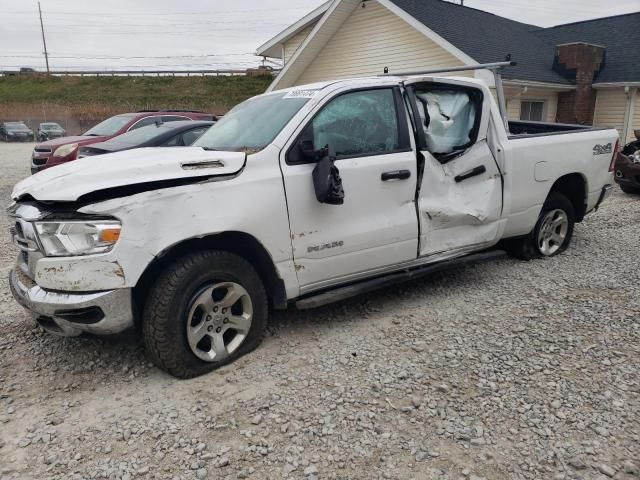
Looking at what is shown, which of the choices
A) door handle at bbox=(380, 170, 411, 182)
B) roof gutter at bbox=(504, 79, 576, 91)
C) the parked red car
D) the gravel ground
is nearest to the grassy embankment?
roof gutter at bbox=(504, 79, 576, 91)

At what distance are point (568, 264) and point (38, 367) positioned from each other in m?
5.03

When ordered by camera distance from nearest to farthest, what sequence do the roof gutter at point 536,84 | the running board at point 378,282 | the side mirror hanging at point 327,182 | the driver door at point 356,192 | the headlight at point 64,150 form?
the side mirror hanging at point 327,182, the driver door at point 356,192, the running board at point 378,282, the headlight at point 64,150, the roof gutter at point 536,84

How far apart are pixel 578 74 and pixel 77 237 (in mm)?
17625

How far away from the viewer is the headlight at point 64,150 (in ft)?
32.9

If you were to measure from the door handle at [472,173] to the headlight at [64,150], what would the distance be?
8134 mm

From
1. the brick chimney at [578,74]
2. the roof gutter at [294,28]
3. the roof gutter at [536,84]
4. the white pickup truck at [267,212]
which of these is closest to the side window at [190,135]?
the white pickup truck at [267,212]

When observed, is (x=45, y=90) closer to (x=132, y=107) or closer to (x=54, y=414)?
(x=132, y=107)

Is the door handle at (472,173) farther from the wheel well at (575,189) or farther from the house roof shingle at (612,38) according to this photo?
the house roof shingle at (612,38)

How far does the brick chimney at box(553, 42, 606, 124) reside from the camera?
16.8 meters

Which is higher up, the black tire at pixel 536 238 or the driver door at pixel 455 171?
the driver door at pixel 455 171

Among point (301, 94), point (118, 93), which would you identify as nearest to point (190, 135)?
point (301, 94)

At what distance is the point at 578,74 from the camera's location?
16.9 m

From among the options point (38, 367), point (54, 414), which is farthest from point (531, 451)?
point (38, 367)

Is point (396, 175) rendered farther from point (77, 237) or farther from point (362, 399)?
point (77, 237)
